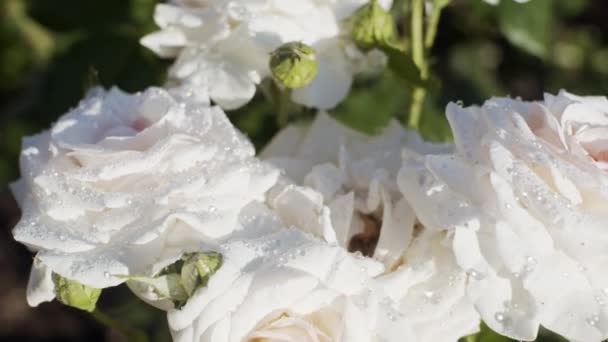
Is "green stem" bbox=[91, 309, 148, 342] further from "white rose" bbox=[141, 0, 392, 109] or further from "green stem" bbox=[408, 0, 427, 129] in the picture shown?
"green stem" bbox=[408, 0, 427, 129]

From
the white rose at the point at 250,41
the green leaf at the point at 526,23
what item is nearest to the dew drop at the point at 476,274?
the white rose at the point at 250,41

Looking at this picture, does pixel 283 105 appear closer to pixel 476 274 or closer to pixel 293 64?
pixel 293 64

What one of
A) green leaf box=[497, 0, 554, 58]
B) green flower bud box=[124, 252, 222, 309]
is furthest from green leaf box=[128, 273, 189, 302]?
green leaf box=[497, 0, 554, 58]

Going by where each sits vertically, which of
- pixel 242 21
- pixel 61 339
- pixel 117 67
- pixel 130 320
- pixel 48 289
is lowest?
pixel 61 339

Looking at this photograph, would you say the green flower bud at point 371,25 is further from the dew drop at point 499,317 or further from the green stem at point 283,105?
the dew drop at point 499,317

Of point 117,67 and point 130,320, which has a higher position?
point 117,67

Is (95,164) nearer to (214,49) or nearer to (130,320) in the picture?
(214,49)

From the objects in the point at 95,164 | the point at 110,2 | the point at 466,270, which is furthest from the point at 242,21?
the point at 110,2

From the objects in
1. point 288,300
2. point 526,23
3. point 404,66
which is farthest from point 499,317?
point 526,23
